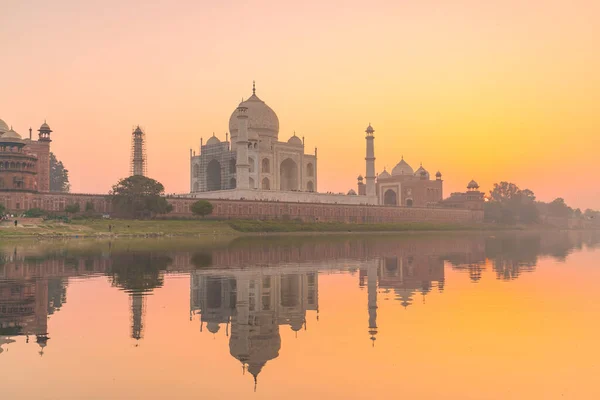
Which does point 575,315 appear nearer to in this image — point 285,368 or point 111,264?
point 285,368

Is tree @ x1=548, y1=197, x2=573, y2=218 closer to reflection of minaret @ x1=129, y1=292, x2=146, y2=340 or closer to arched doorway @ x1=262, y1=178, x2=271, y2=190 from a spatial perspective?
arched doorway @ x1=262, y1=178, x2=271, y2=190

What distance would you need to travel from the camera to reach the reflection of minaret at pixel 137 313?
1255cm

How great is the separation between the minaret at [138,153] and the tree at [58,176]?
27.7 m

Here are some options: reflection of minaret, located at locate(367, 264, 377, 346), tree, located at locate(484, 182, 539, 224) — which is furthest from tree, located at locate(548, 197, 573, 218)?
reflection of minaret, located at locate(367, 264, 377, 346)

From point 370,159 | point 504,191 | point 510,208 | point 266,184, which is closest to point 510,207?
point 510,208

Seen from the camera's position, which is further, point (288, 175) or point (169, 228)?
point (288, 175)

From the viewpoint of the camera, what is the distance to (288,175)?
95562 millimetres

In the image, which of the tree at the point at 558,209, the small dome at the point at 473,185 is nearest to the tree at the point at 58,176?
the small dome at the point at 473,185

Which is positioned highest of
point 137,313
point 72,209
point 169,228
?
point 72,209

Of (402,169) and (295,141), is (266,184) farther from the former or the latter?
(402,169)

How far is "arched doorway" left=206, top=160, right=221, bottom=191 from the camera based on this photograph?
92.5 metres

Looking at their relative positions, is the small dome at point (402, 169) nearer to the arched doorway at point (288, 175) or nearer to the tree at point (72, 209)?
the arched doorway at point (288, 175)

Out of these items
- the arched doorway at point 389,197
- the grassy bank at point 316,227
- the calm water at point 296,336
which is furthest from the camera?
the arched doorway at point 389,197

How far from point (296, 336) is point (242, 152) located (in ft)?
228
